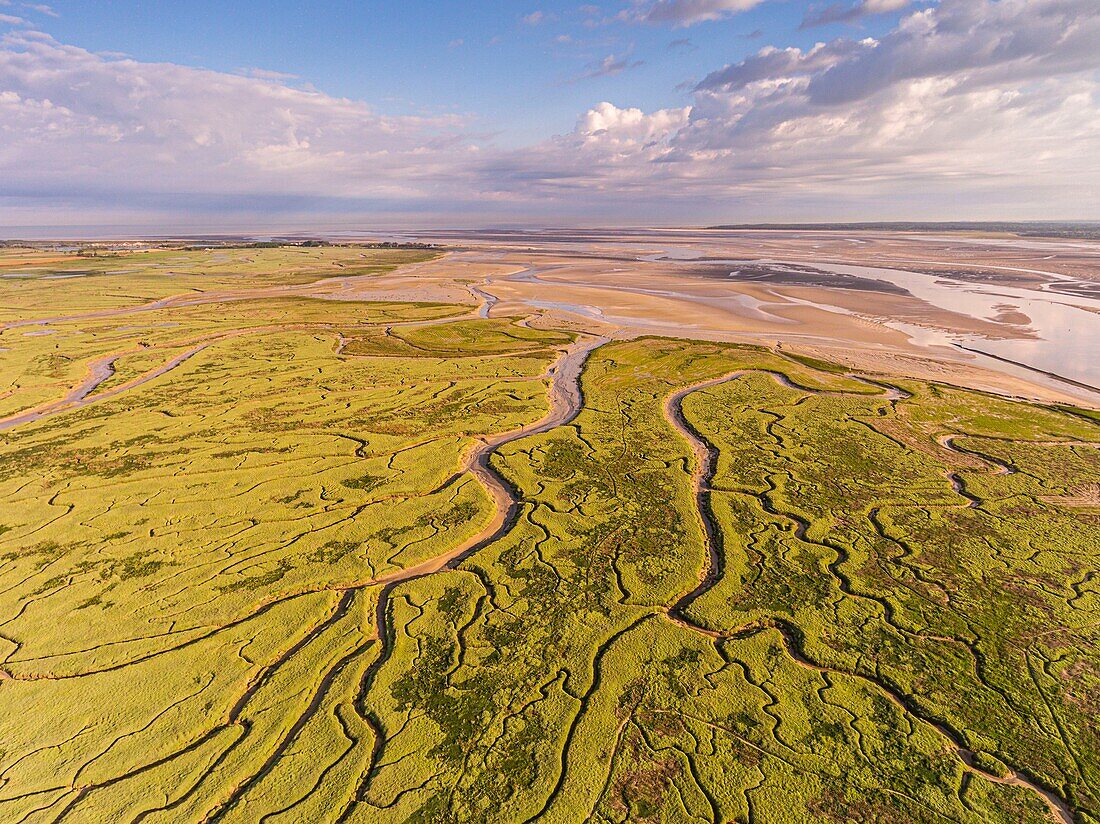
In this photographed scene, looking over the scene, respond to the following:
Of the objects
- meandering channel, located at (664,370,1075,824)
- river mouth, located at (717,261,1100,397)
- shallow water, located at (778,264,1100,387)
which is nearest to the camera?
meandering channel, located at (664,370,1075,824)

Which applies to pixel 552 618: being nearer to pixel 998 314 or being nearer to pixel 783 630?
pixel 783 630

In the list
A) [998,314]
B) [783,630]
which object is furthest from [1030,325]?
[783,630]

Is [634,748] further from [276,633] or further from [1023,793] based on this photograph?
[276,633]

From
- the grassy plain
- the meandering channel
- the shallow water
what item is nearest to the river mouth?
the shallow water

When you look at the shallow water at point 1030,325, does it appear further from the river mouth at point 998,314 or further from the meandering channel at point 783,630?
the meandering channel at point 783,630

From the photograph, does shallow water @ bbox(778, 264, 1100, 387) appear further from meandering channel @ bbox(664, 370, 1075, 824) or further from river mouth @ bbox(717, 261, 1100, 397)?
meandering channel @ bbox(664, 370, 1075, 824)

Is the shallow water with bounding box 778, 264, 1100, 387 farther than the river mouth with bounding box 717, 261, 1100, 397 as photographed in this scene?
No

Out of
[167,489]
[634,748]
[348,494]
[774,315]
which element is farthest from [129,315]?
[774,315]

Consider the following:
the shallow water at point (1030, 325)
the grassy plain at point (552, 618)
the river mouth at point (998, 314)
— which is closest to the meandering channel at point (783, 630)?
the grassy plain at point (552, 618)

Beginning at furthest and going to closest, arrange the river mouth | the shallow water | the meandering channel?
1. the river mouth
2. the shallow water
3. the meandering channel
